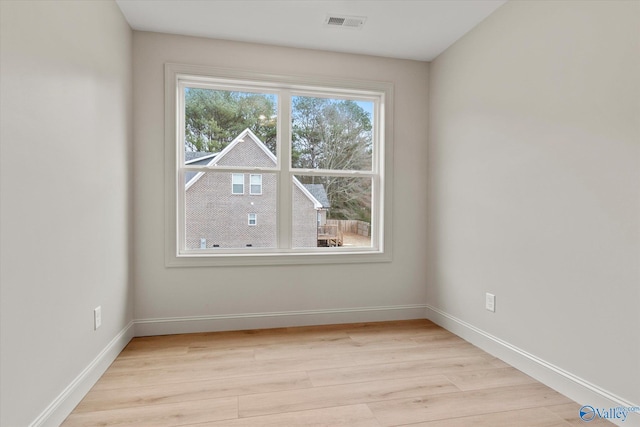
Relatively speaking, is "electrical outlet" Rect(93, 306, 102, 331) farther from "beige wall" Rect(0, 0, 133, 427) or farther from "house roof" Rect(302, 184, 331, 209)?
"house roof" Rect(302, 184, 331, 209)

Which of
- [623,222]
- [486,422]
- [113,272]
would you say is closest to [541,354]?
[486,422]

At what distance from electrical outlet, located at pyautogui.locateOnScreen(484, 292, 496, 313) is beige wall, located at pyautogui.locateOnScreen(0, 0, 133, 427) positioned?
264cm

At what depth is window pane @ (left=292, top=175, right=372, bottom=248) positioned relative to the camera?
3148 mm

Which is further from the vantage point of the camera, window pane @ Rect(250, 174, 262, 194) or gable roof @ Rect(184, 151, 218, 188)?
window pane @ Rect(250, 174, 262, 194)

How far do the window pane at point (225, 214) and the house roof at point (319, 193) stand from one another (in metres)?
0.34

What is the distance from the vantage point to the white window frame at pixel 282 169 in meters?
2.81

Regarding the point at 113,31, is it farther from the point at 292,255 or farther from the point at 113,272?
the point at 292,255

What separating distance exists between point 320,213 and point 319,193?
0.61 ft

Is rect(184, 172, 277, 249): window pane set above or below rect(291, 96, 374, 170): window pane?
below

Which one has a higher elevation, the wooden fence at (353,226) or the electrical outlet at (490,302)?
the wooden fence at (353,226)

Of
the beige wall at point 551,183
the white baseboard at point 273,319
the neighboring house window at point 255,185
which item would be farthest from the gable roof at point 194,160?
the beige wall at point 551,183

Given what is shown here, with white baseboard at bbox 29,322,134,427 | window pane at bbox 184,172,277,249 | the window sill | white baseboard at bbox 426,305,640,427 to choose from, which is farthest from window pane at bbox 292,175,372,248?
white baseboard at bbox 29,322,134,427

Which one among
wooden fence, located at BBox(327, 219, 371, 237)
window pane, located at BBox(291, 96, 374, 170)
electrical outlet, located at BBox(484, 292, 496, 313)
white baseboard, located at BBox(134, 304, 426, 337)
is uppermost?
window pane, located at BBox(291, 96, 374, 170)

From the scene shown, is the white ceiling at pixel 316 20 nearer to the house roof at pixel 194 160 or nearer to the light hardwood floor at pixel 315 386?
the house roof at pixel 194 160
